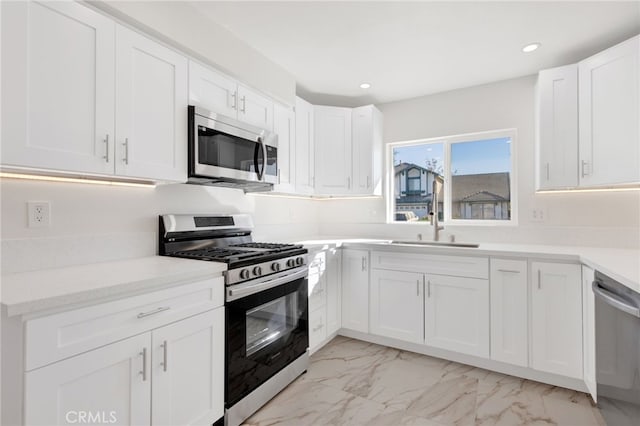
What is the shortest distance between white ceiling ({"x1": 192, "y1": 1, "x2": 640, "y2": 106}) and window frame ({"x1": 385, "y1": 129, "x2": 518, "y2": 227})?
0.51m

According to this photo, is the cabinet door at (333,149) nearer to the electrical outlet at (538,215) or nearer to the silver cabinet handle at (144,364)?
the electrical outlet at (538,215)

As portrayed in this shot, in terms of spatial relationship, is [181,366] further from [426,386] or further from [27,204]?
[426,386]

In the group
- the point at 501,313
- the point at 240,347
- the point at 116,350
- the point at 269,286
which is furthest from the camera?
the point at 501,313

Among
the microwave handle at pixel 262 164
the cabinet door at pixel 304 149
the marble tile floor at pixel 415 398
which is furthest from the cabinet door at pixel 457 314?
the microwave handle at pixel 262 164

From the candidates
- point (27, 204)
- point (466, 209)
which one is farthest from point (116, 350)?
point (466, 209)

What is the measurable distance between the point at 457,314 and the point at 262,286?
63.5 inches

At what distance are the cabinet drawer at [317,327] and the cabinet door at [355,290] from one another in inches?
12.8

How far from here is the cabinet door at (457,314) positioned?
2429mm

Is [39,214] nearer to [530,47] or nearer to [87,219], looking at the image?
[87,219]

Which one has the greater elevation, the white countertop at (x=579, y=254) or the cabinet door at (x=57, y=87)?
the cabinet door at (x=57, y=87)

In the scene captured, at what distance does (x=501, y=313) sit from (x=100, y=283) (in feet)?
8.35

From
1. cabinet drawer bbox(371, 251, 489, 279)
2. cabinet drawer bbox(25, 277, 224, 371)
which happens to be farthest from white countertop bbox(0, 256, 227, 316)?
cabinet drawer bbox(371, 251, 489, 279)

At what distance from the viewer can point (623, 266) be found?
1.66 meters

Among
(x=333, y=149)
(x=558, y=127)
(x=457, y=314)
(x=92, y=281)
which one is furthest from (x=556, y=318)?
(x=92, y=281)
